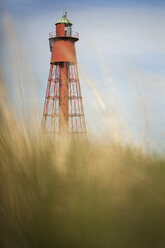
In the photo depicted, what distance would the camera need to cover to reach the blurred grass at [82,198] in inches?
78.6

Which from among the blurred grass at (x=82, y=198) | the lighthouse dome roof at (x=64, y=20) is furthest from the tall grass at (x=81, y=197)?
the lighthouse dome roof at (x=64, y=20)

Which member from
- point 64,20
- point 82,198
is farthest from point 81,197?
point 64,20

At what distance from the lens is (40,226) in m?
2.10

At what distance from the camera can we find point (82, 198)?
2113 millimetres

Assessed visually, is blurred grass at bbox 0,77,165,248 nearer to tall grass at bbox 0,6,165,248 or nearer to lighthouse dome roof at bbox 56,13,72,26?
tall grass at bbox 0,6,165,248

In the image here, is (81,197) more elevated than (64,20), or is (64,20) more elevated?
(64,20)

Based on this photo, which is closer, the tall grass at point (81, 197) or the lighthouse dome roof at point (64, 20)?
the tall grass at point (81, 197)

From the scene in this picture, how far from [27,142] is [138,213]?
2.88 feet

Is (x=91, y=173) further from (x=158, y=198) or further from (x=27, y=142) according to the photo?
(x=27, y=142)

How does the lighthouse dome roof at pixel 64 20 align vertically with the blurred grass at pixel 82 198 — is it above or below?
above

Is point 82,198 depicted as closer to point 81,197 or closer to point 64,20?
point 81,197

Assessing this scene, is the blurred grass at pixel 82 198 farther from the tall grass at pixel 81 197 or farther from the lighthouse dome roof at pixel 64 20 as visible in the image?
the lighthouse dome roof at pixel 64 20

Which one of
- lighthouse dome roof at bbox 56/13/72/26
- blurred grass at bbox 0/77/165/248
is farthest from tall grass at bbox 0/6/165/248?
lighthouse dome roof at bbox 56/13/72/26

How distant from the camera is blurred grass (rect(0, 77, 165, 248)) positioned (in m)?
2.00
